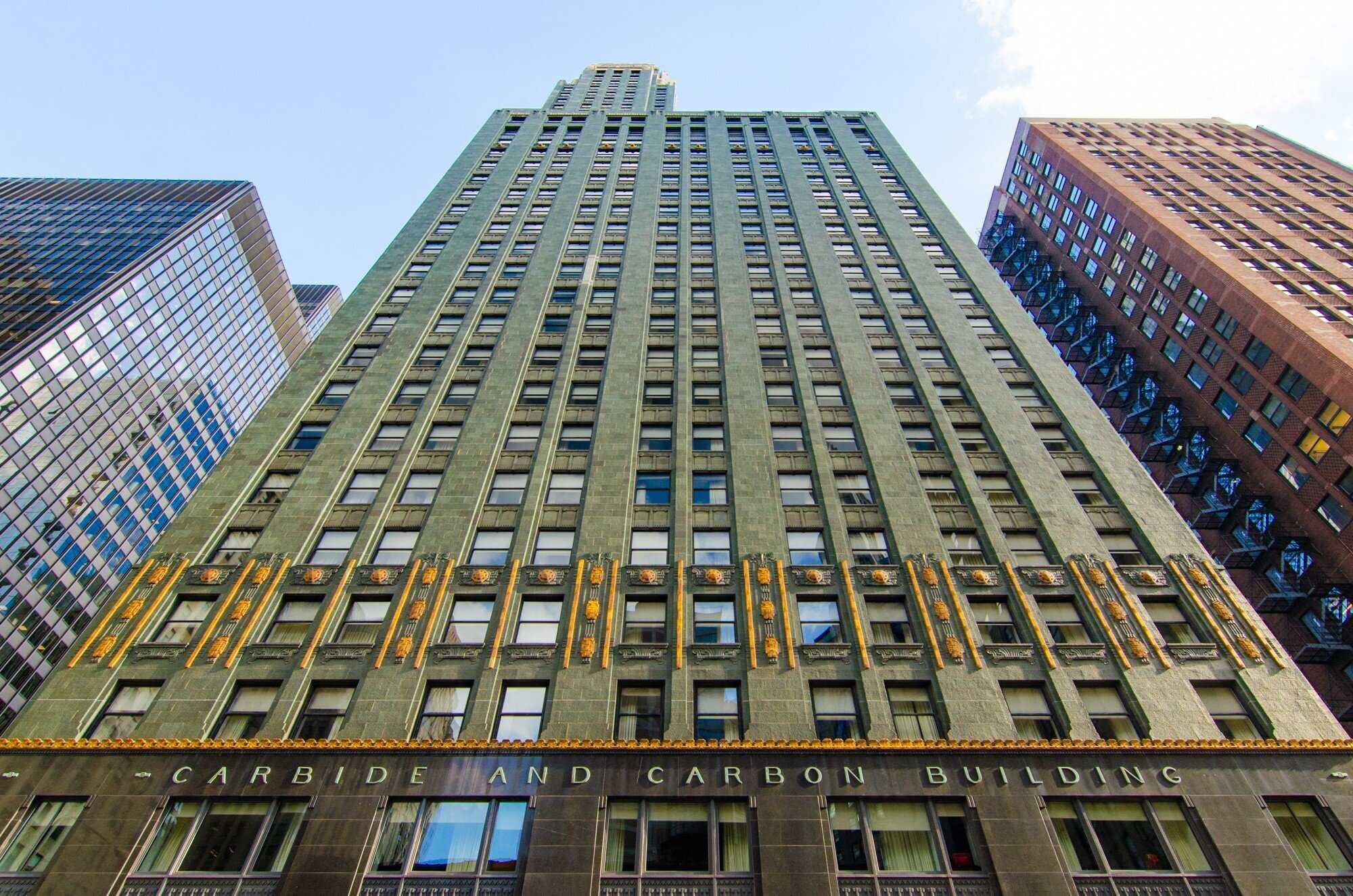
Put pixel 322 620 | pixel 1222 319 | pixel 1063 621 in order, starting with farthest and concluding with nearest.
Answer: pixel 1222 319 → pixel 1063 621 → pixel 322 620

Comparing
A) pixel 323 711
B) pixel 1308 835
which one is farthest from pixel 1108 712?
pixel 323 711

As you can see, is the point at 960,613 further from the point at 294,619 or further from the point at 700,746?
the point at 294,619

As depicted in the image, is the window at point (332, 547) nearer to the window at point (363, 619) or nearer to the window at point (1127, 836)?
the window at point (363, 619)

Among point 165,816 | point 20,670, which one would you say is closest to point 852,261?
point 165,816

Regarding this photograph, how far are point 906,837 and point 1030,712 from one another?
6.26 meters

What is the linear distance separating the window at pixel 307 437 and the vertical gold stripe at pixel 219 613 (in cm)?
792

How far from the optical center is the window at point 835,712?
2330cm

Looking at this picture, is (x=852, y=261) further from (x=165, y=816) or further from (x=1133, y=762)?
(x=165, y=816)

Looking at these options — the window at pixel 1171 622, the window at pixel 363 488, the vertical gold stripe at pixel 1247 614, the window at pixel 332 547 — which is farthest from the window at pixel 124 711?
the vertical gold stripe at pixel 1247 614

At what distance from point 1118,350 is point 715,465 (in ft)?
147

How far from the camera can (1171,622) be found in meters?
26.9

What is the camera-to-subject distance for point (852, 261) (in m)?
52.2

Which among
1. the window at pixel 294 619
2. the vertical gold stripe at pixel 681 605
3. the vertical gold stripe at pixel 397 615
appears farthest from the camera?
the window at pixel 294 619

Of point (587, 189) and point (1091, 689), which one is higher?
point (587, 189)
